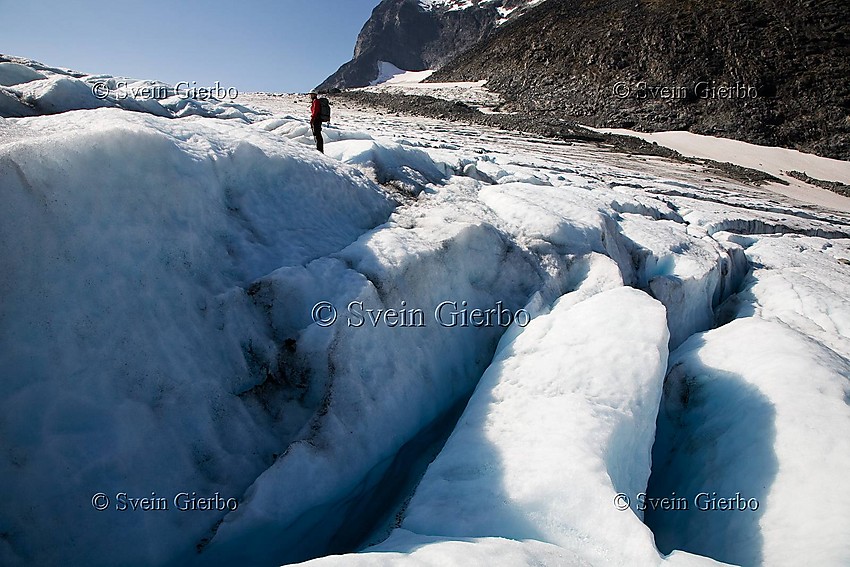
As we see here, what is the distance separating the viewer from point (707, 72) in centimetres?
3338

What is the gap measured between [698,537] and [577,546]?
65.5 inches

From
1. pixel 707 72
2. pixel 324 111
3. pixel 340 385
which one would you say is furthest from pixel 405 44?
pixel 340 385

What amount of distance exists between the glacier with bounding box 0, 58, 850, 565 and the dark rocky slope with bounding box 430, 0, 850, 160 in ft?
104

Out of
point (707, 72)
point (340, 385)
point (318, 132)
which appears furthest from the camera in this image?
point (707, 72)

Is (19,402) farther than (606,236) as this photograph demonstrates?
No

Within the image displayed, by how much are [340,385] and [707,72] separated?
4050cm

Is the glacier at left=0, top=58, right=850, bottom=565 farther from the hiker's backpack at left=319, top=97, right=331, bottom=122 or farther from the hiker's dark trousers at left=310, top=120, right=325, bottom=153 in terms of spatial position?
the hiker's backpack at left=319, top=97, right=331, bottom=122

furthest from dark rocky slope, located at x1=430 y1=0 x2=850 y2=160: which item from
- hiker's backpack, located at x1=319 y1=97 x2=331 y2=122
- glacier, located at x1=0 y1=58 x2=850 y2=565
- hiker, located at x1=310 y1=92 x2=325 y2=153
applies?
glacier, located at x1=0 y1=58 x2=850 y2=565

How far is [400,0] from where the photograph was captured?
331 feet

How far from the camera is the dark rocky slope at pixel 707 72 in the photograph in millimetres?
30016

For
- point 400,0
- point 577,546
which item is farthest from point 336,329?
point 400,0

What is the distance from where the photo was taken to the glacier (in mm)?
2680

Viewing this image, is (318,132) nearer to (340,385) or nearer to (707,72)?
(340,385)

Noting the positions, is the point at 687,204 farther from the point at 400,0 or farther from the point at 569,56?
the point at 400,0
